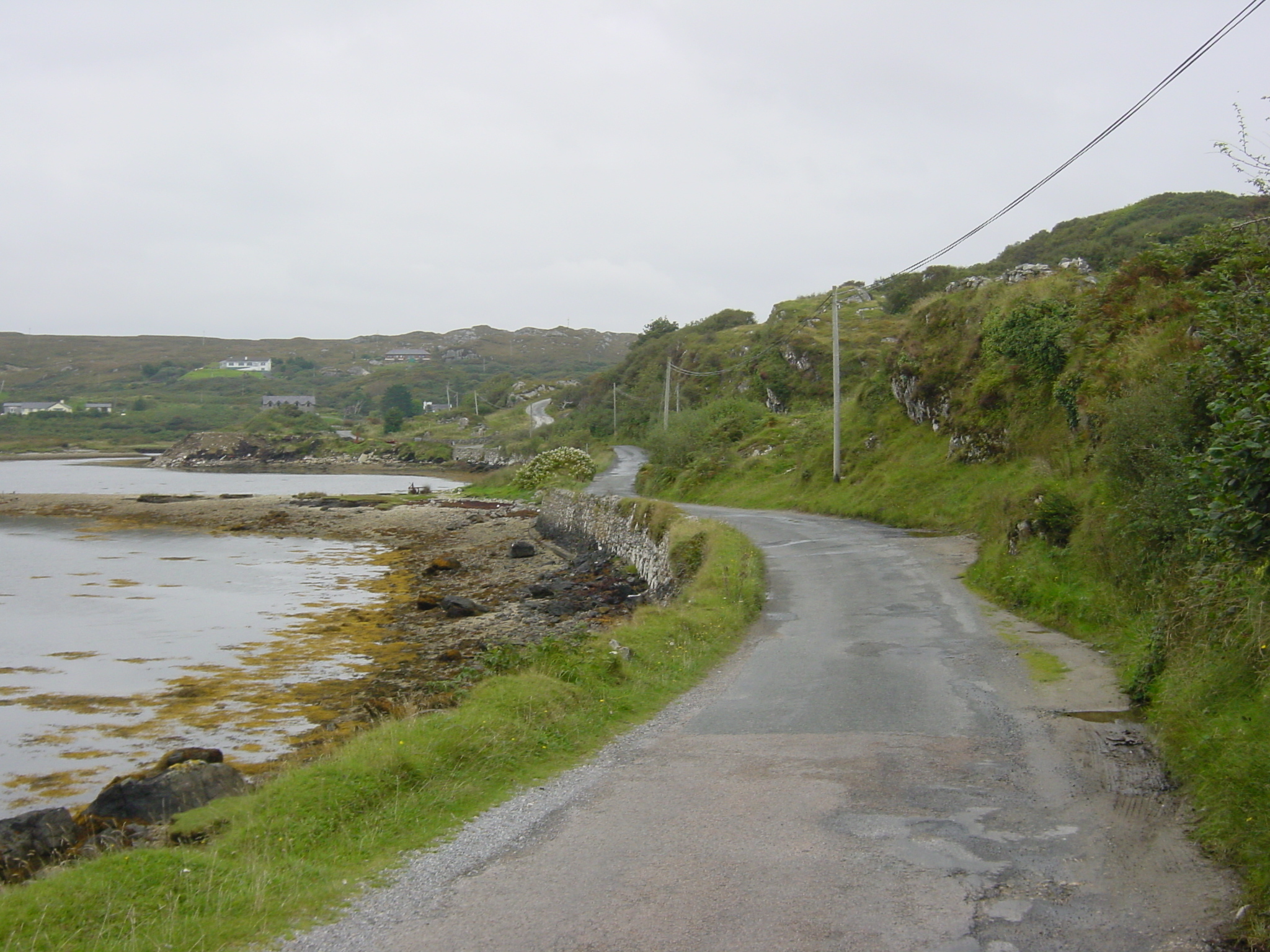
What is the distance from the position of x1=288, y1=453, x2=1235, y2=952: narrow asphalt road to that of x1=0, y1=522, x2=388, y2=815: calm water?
9142mm

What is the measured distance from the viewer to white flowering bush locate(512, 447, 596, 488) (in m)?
61.2

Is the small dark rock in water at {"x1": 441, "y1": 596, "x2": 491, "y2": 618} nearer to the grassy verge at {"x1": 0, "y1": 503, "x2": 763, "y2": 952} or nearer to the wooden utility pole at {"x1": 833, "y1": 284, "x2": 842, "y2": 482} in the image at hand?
the grassy verge at {"x1": 0, "y1": 503, "x2": 763, "y2": 952}

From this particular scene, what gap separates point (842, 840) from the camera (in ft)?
21.1

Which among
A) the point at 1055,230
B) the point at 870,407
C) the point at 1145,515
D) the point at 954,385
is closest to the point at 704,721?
the point at 1145,515

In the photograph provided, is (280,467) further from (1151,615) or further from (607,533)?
(1151,615)

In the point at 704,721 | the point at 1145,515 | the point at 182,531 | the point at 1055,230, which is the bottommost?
the point at 182,531

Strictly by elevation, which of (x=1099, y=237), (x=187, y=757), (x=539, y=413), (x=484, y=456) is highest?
(x=1099, y=237)

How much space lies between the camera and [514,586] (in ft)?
100.0

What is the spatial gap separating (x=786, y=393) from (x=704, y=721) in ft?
184

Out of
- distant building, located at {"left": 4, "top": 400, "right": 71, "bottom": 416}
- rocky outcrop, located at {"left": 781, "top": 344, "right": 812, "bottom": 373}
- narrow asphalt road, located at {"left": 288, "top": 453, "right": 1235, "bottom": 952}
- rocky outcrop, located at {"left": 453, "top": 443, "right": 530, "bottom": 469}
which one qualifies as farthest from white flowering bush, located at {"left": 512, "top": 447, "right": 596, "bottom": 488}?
distant building, located at {"left": 4, "top": 400, "right": 71, "bottom": 416}

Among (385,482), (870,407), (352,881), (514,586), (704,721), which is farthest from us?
(385,482)


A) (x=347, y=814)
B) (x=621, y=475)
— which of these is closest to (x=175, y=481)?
(x=621, y=475)

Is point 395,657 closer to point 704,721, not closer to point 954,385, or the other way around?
point 704,721

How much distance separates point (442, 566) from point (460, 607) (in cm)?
1044
